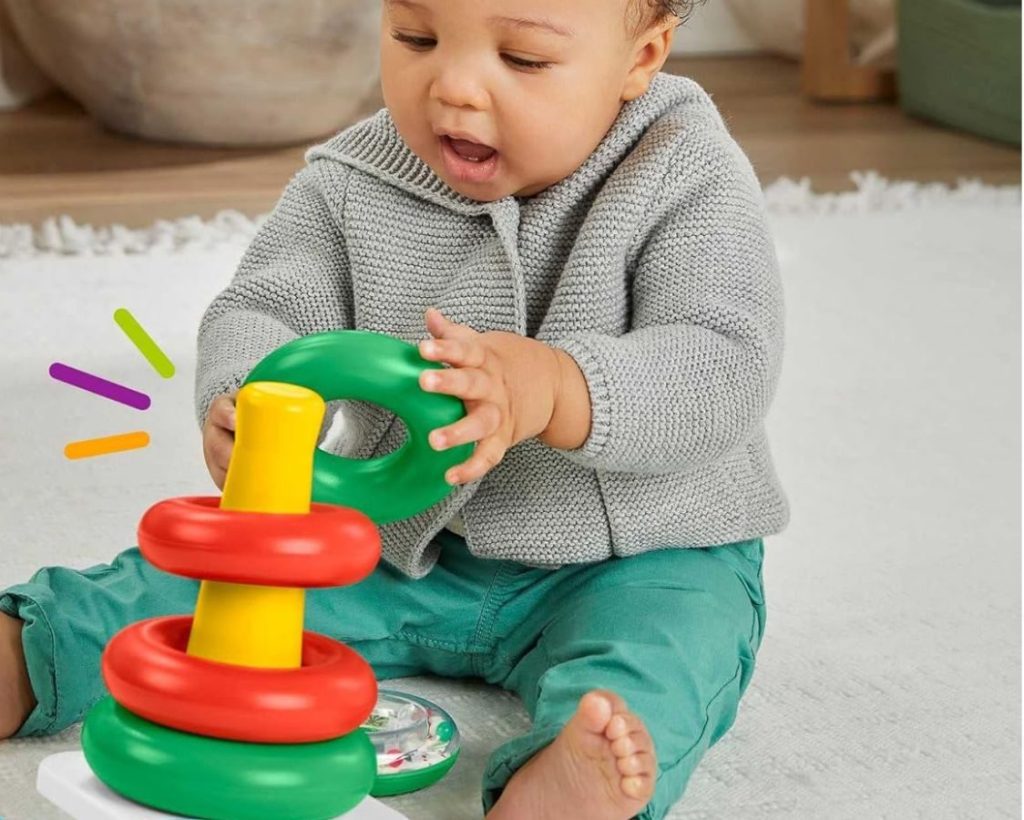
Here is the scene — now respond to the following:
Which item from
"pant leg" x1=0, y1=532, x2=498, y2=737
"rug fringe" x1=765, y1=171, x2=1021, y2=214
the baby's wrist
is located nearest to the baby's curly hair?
the baby's wrist

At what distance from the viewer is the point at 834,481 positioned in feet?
3.92

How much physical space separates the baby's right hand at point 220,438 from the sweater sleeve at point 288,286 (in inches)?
2.6

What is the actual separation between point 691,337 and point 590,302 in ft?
0.19

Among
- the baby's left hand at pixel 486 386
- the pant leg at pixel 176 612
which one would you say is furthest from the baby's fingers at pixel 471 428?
the pant leg at pixel 176 612

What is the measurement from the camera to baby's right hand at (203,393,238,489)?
2.50 feet

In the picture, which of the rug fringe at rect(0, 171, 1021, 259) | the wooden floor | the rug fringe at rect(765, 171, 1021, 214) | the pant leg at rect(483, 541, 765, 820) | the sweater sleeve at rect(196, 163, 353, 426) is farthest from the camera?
the rug fringe at rect(765, 171, 1021, 214)

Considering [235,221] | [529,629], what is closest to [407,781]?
[529,629]

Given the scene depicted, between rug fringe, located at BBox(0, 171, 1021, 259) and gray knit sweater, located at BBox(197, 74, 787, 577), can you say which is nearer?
gray knit sweater, located at BBox(197, 74, 787, 577)

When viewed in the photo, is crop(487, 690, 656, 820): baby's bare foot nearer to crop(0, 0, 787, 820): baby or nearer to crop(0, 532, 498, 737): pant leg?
crop(0, 0, 787, 820): baby

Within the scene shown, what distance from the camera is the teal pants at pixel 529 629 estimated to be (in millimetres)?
753

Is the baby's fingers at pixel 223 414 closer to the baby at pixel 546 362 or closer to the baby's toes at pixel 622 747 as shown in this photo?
the baby at pixel 546 362

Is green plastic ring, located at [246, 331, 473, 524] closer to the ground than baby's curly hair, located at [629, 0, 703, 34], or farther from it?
closer to the ground

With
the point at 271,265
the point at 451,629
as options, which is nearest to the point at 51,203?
the point at 271,265

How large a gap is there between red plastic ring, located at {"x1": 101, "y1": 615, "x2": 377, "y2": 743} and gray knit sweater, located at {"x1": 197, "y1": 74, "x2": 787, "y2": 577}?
192 mm
